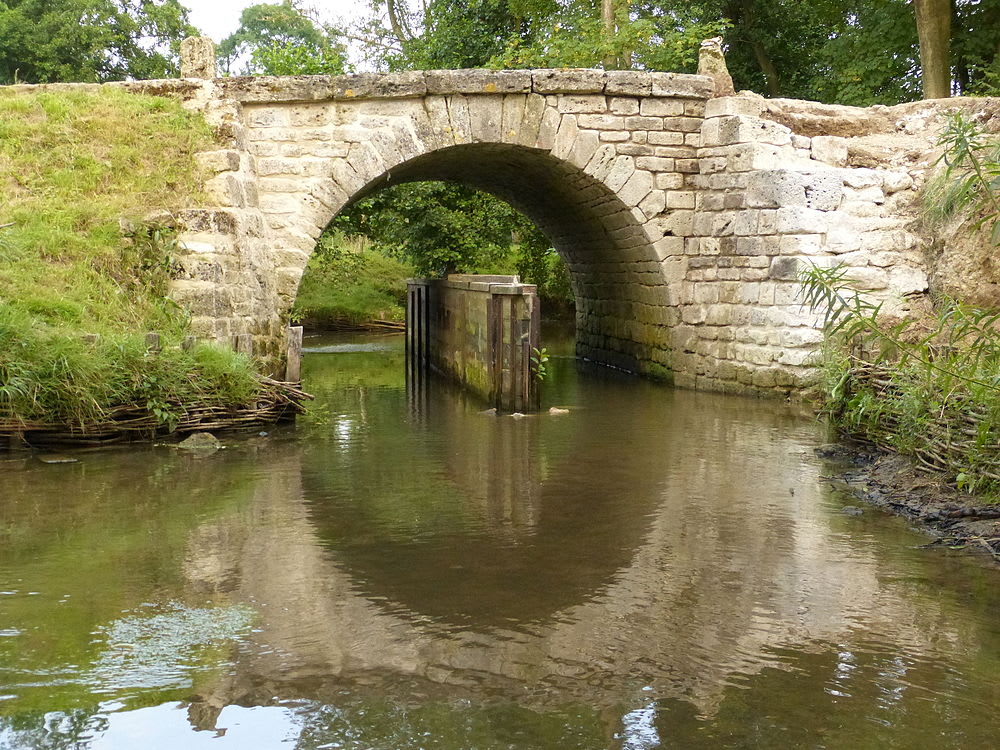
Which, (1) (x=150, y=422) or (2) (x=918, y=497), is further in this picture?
(1) (x=150, y=422)

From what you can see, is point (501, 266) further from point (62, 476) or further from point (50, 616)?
point (50, 616)

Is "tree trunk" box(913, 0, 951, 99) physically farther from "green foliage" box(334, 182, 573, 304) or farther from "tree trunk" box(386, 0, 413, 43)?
"tree trunk" box(386, 0, 413, 43)

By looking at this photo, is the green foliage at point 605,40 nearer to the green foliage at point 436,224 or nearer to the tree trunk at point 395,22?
the green foliage at point 436,224

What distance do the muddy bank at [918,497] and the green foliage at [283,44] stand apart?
9.85m

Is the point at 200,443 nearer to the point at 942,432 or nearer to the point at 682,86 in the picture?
the point at 942,432

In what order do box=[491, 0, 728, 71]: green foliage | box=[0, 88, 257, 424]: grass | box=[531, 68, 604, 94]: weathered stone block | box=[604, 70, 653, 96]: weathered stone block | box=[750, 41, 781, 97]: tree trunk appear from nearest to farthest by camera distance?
box=[0, 88, 257, 424]: grass, box=[531, 68, 604, 94]: weathered stone block, box=[604, 70, 653, 96]: weathered stone block, box=[491, 0, 728, 71]: green foliage, box=[750, 41, 781, 97]: tree trunk

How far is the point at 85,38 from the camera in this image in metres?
25.7

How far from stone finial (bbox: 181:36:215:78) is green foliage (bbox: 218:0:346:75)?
4.39m

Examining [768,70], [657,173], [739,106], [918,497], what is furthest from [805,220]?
[768,70]

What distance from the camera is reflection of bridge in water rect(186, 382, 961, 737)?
135 inches

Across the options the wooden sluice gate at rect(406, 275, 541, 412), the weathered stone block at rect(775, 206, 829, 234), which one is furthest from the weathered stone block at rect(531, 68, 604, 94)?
the weathered stone block at rect(775, 206, 829, 234)

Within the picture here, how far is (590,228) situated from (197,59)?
4.79 meters

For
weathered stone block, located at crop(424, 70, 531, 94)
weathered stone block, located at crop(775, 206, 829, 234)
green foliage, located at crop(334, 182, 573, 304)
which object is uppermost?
weathered stone block, located at crop(424, 70, 531, 94)

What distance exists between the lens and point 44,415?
7172 millimetres
